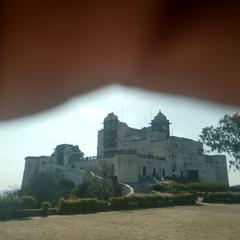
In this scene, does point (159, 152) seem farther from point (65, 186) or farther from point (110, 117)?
point (65, 186)

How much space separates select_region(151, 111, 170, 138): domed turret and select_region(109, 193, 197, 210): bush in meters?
37.9

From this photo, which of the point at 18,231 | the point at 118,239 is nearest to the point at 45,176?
the point at 18,231

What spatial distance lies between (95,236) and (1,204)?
37.2 ft

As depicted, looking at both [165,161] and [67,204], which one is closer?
[67,204]

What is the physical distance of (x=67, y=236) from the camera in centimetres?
1284

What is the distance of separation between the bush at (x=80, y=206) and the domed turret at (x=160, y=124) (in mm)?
44256

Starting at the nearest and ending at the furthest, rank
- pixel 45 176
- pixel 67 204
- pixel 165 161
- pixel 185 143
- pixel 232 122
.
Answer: pixel 67 204
pixel 232 122
pixel 45 176
pixel 165 161
pixel 185 143

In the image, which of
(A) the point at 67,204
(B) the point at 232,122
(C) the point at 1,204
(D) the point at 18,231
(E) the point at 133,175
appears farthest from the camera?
(E) the point at 133,175

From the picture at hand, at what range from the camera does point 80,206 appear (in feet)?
81.0

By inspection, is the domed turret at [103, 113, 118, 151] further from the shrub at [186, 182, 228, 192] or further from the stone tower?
the shrub at [186, 182, 228, 192]

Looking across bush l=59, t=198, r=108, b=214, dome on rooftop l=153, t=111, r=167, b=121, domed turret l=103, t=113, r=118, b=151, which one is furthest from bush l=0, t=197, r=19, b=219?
dome on rooftop l=153, t=111, r=167, b=121

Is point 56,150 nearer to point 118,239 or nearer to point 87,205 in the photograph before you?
point 87,205

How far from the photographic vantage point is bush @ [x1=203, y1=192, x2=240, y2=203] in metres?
→ 33.7

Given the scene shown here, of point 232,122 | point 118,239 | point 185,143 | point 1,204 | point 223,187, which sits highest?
point 185,143
